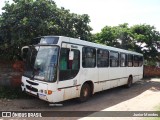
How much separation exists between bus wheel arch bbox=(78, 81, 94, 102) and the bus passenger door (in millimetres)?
562

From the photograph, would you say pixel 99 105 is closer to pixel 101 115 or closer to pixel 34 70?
pixel 101 115

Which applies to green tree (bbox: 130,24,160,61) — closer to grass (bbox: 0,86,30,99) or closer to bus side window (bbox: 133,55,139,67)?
bus side window (bbox: 133,55,139,67)

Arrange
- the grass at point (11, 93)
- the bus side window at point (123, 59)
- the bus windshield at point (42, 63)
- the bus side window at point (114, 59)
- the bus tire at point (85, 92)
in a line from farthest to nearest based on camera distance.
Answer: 1. the bus side window at point (123, 59)
2. the bus side window at point (114, 59)
3. the grass at point (11, 93)
4. the bus tire at point (85, 92)
5. the bus windshield at point (42, 63)

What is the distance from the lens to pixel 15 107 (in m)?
8.24

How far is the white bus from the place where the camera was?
295 inches

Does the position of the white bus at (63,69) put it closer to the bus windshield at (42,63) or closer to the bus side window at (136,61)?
the bus windshield at (42,63)

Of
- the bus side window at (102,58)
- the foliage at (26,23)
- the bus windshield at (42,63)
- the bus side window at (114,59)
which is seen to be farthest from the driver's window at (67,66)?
the bus side window at (114,59)

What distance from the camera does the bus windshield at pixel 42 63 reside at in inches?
294

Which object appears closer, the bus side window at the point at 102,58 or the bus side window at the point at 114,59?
the bus side window at the point at 102,58

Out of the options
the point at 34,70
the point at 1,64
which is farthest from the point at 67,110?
the point at 1,64

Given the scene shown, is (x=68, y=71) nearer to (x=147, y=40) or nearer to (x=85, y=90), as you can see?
(x=85, y=90)

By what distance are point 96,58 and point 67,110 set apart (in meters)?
3.25

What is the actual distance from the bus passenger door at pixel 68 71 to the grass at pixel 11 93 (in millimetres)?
2877

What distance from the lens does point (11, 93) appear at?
406 inches
